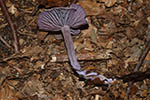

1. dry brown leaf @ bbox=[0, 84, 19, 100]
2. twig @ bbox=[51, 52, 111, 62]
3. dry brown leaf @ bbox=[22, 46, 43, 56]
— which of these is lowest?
dry brown leaf @ bbox=[0, 84, 19, 100]

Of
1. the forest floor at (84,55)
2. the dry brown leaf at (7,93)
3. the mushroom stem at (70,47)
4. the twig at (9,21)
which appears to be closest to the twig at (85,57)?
the forest floor at (84,55)

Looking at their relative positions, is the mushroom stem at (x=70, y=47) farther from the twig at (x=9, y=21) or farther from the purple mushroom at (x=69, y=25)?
the twig at (x=9, y=21)

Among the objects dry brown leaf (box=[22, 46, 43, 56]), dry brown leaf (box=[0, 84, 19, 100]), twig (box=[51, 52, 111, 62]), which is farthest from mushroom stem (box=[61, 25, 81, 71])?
dry brown leaf (box=[0, 84, 19, 100])

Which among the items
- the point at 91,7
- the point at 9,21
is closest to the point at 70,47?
the point at 91,7

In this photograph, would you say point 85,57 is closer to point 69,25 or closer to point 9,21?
point 69,25

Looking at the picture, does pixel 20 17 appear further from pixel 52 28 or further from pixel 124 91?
Answer: pixel 124 91

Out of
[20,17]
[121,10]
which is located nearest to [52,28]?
[20,17]

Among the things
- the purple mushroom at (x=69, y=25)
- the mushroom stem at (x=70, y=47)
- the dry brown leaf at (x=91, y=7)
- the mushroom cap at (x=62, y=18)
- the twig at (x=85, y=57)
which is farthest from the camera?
the dry brown leaf at (x=91, y=7)

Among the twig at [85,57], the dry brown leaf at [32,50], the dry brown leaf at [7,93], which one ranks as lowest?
the dry brown leaf at [7,93]

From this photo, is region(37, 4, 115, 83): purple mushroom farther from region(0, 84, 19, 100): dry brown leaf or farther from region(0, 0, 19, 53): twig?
region(0, 84, 19, 100): dry brown leaf
